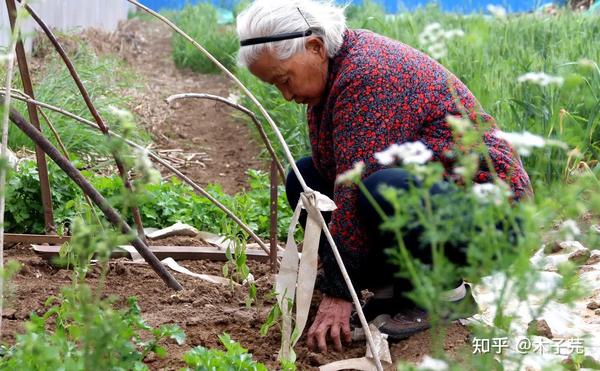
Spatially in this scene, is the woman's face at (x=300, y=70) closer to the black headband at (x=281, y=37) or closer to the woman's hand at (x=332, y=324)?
the black headband at (x=281, y=37)

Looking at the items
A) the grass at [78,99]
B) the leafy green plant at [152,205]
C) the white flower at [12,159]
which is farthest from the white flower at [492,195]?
the grass at [78,99]

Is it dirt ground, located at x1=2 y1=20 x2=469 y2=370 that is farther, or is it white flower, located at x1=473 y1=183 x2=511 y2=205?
dirt ground, located at x1=2 y1=20 x2=469 y2=370

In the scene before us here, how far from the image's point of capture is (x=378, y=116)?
2461mm

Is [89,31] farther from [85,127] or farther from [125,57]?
[85,127]

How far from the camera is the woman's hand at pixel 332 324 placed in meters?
2.52

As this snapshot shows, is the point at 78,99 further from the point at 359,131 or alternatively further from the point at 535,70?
the point at 359,131

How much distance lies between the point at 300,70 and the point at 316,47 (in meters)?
0.08

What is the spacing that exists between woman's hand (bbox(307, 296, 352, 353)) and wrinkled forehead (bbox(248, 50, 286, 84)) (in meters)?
0.63

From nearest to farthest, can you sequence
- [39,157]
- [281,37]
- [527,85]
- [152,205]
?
[281,37], [39,157], [152,205], [527,85]

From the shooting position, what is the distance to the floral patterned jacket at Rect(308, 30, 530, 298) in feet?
8.09

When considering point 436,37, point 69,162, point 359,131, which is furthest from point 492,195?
point 69,162

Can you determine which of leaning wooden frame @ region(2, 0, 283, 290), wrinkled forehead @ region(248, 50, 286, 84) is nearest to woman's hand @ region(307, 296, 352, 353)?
leaning wooden frame @ region(2, 0, 283, 290)

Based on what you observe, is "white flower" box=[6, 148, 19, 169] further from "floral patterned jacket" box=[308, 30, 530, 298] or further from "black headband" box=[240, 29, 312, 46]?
"floral patterned jacket" box=[308, 30, 530, 298]

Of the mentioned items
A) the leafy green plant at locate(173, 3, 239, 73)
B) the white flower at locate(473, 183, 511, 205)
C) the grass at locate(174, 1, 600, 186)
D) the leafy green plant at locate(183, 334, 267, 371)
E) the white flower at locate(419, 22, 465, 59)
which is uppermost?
the white flower at locate(419, 22, 465, 59)
